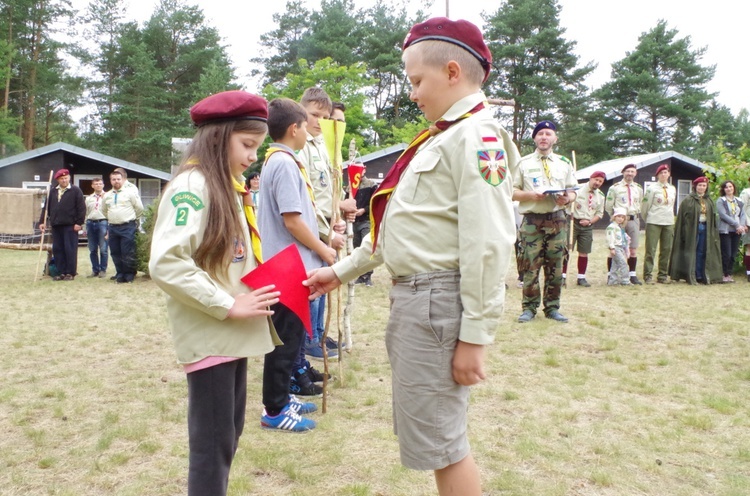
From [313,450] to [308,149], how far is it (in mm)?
2076

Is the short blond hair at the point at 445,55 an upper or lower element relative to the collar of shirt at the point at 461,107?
upper

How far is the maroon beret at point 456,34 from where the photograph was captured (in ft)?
6.60

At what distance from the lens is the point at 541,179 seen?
6.94m

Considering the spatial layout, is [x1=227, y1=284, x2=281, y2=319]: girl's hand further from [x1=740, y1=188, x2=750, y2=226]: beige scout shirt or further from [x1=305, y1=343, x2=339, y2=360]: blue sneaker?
[x1=740, y1=188, x2=750, y2=226]: beige scout shirt

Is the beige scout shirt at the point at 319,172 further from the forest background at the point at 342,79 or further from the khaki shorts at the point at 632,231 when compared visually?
the forest background at the point at 342,79

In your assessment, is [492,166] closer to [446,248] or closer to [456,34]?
[446,248]

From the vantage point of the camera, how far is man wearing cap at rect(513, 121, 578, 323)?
6664 mm

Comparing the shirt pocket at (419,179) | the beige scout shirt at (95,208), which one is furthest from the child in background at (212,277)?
the beige scout shirt at (95,208)

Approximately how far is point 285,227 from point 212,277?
152cm

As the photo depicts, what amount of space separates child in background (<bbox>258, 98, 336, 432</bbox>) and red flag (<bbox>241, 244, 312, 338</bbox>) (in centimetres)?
107

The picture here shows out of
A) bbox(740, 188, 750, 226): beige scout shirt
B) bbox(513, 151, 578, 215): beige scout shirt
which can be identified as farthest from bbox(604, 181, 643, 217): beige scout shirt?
bbox(513, 151, 578, 215): beige scout shirt

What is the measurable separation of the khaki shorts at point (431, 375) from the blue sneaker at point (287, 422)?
1.77 meters

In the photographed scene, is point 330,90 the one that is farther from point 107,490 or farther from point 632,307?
point 107,490

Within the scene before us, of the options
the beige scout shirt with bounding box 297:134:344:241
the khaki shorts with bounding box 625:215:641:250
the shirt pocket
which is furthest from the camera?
the khaki shorts with bounding box 625:215:641:250
